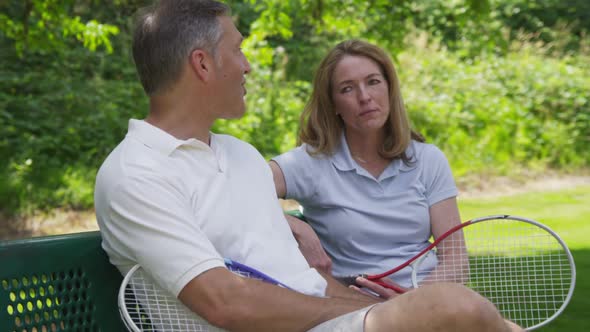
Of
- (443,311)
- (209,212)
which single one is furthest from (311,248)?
(443,311)

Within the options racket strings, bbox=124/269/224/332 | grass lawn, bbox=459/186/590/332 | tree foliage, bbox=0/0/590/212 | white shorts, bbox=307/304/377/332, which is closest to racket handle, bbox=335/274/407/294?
white shorts, bbox=307/304/377/332

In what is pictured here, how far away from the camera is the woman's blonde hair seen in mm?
3344

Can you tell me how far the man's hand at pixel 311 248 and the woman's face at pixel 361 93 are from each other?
22.5 inches

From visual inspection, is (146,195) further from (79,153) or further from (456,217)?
(79,153)

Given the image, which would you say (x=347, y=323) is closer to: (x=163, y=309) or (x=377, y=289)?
(x=163, y=309)

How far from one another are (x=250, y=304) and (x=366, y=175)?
1.23 m

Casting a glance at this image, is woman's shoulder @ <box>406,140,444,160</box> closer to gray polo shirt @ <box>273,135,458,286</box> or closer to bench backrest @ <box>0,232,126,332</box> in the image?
gray polo shirt @ <box>273,135,458,286</box>

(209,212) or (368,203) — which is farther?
(368,203)

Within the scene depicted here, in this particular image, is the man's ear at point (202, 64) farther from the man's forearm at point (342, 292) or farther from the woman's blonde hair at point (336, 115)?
the woman's blonde hair at point (336, 115)

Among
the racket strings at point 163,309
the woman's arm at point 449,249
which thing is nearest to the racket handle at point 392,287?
the woman's arm at point 449,249

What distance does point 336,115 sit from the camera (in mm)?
3455

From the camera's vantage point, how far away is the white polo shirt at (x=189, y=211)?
2113 millimetres

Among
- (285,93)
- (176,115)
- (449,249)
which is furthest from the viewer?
(285,93)

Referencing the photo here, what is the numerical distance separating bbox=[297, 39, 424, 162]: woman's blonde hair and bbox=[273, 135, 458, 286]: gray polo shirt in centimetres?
6
